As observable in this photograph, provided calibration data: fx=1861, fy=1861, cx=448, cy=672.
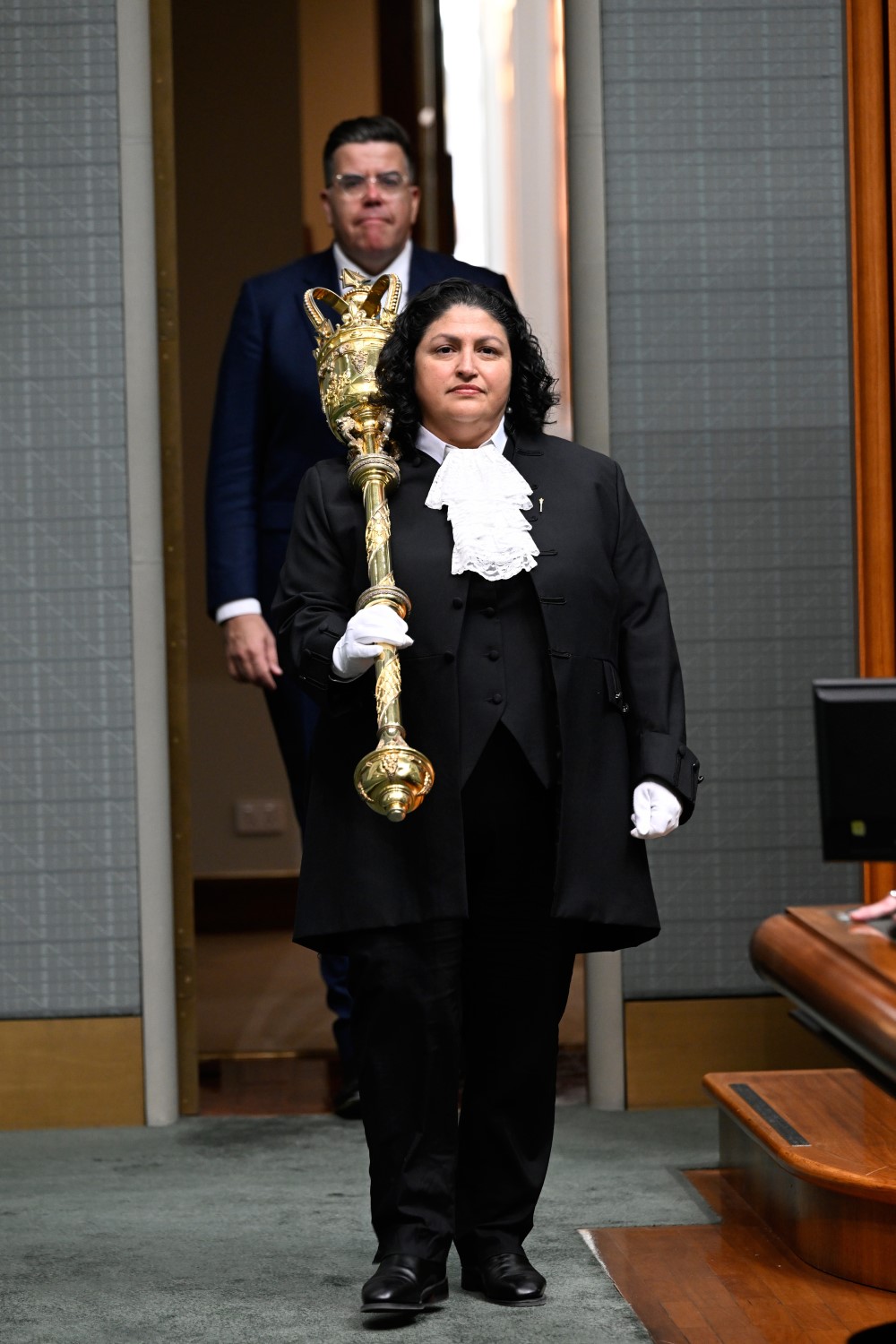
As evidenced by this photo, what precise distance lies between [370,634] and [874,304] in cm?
178

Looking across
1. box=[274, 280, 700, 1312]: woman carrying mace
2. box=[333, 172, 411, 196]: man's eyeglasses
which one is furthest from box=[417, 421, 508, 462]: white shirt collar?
box=[333, 172, 411, 196]: man's eyeglasses

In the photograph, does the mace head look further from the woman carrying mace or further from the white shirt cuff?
the white shirt cuff

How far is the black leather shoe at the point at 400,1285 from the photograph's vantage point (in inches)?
A: 99.2

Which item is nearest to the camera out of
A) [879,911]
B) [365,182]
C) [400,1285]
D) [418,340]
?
[879,911]

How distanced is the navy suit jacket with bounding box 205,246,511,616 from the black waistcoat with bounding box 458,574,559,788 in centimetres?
123

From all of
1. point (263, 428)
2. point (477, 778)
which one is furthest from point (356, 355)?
point (263, 428)

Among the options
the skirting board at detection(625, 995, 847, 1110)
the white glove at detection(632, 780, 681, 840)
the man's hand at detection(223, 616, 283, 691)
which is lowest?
the skirting board at detection(625, 995, 847, 1110)

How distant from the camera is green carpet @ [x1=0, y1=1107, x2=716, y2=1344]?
257cm

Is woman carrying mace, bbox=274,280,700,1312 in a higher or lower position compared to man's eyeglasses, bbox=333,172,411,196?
lower

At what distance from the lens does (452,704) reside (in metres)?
2.56

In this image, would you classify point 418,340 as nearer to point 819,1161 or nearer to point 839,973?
point 839,973

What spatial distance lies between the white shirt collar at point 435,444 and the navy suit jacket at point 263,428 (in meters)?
1.07

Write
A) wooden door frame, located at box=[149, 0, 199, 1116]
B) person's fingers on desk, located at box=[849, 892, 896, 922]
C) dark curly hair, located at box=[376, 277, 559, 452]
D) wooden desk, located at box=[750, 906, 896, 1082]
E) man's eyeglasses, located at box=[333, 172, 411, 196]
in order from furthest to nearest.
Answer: wooden door frame, located at box=[149, 0, 199, 1116], man's eyeglasses, located at box=[333, 172, 411, 196], dark curly hair, located at box=[376, 277, 559, 452], person's fingers on desk, located at box=[849, 892, 896, 922], wooden desk, located at box=[750, 906, 896, 1082]

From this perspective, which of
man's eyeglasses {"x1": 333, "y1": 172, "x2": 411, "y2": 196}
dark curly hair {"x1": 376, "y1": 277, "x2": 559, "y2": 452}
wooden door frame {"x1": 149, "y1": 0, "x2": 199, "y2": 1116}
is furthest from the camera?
wooden door frame {"x1": 149, "y1": 0, "x2": 199, "y2": 1116}
